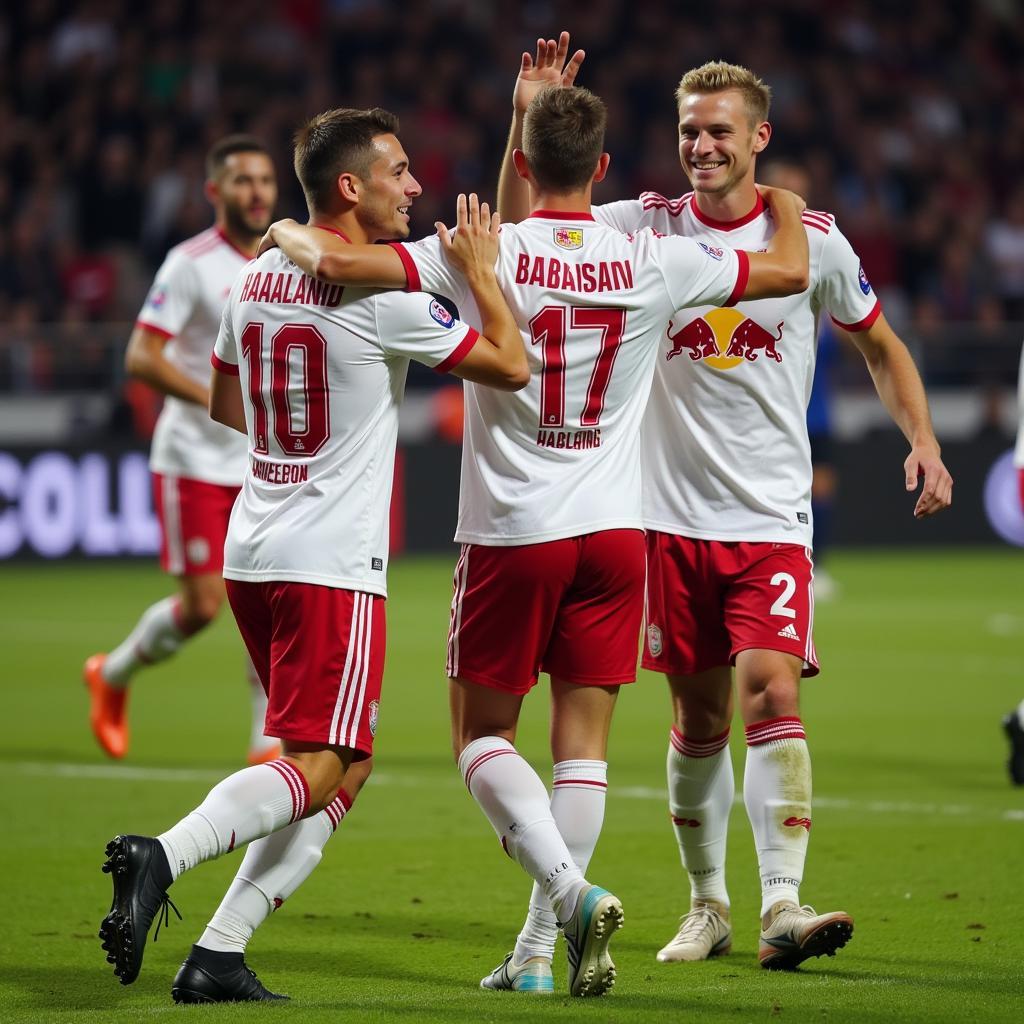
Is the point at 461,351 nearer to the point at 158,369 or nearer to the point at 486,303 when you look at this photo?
the point at 486,303

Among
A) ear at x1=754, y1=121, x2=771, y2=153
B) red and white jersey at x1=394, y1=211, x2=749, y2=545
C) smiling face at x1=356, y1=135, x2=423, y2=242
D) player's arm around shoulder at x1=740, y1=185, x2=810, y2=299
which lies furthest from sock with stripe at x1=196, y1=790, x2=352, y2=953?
ear at x1=754, y1=121, x2=771, y2=153

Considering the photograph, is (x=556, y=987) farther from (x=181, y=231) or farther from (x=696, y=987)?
(x=181, y=231)

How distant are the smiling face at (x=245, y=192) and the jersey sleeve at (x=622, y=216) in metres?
3.35

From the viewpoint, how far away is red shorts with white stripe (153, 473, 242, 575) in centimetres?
830

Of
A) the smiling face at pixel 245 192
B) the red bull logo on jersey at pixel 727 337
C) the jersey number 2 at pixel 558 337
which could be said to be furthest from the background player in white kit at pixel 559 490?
the smiling face at pixel 245 192

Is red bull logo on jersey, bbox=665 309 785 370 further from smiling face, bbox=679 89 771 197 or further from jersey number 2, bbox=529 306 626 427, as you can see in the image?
jersey number 2, bbox=529 306 626 427

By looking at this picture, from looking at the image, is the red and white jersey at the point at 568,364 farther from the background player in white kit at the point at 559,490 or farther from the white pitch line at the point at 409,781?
the white pitch line at the point at 409,781

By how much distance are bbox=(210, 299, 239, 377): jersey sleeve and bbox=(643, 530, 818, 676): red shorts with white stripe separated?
1.30m

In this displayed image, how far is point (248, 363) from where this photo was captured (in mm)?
4688

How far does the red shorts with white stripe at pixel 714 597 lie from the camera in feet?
16.9

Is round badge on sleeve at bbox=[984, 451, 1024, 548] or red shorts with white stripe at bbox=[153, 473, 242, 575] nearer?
red shorts with white stripe at bbox=[153, 473, 242, 575]

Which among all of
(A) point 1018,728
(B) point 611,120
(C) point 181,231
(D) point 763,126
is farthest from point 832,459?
(D) point 763,126

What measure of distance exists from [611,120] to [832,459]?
5.34 metres

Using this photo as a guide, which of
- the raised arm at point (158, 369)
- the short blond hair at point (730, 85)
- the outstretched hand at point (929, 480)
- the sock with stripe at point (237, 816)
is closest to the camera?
the sock with stripe at point (237, 816)
